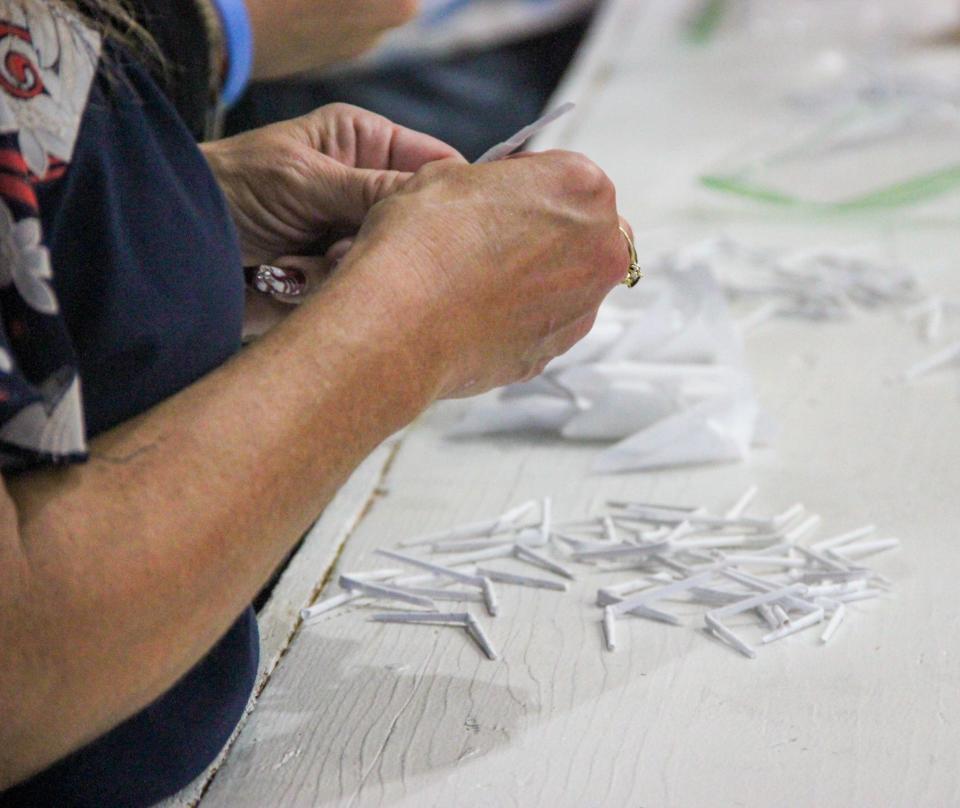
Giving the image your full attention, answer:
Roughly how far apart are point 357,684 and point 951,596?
1.31 ft

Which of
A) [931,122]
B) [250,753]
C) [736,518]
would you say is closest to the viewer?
[250,753]

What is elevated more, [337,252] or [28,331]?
[28,331]

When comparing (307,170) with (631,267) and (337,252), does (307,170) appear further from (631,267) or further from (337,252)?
(631,267)

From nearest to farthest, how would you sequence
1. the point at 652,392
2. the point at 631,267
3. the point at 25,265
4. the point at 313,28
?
the point at 25,265 → the point at 631,267 → the point at 652,392 → the point at 313,28

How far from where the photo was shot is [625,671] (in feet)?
2.50

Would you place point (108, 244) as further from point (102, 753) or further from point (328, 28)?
point (328, 28)

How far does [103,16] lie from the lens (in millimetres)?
721

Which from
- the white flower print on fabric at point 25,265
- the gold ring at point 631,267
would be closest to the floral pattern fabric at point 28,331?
the white flower print on fabric at point 25,265

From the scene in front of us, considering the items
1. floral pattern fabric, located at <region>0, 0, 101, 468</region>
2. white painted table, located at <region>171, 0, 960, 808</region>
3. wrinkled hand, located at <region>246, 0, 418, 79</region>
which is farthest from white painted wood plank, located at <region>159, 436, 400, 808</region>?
wrinkled hand, located at <region>246, 0, 418, 79</region>

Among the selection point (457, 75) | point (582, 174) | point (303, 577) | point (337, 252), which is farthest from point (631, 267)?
point (457, 75)

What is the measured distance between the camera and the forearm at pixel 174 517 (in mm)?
517

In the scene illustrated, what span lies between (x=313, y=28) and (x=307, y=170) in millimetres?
488

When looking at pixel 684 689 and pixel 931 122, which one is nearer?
pixel 684 689

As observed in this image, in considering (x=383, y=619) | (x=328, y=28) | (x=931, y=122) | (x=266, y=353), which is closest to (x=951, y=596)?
(x=383, y=619)
